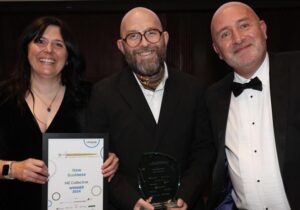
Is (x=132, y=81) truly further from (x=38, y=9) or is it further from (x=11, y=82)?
(x=38, y=9)

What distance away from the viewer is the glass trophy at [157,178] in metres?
2.28

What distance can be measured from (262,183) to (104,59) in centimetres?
363

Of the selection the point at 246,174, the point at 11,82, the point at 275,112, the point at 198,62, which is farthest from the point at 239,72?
the point at 198,62

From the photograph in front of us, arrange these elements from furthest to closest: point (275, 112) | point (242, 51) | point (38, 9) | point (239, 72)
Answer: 1. point (38, 9)
2. point (239, 72)
3. point (242, 51)
4. point (275, 112)

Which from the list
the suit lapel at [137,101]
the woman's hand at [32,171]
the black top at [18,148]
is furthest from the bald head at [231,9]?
the woman's hand at [32,171]

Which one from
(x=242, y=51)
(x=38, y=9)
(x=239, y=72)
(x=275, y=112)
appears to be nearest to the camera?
(x=275, y=112)

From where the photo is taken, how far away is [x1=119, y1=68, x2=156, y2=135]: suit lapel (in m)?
2.45

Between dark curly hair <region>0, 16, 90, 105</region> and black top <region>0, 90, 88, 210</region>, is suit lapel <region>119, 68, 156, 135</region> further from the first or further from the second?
black top <region>0, 90, 88, 210</region>

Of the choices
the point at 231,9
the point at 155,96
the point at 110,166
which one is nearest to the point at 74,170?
the point at 110,166

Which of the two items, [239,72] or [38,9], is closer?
[239,72]

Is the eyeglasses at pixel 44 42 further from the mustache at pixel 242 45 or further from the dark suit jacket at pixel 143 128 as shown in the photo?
the mustache at pixel 242 45

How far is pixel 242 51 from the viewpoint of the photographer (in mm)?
2559

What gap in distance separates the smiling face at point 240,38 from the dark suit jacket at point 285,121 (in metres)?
0.14

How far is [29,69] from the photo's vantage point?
272 cm
